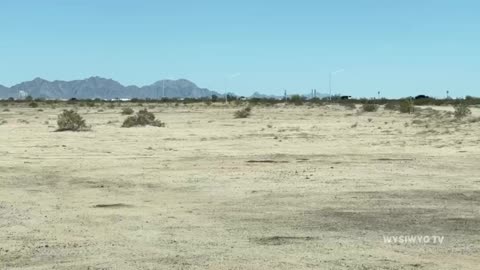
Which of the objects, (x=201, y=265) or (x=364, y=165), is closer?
(x=201, y=265)

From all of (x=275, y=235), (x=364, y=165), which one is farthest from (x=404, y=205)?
(x=364, y=165)

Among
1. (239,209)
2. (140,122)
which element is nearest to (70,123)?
(140,122)

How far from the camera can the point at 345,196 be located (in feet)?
44.9

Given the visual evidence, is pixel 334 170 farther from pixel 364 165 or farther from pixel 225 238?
pixel 225 238

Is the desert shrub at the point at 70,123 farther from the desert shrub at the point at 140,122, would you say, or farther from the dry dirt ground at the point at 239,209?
the dry dirt ground at the point at 239,209

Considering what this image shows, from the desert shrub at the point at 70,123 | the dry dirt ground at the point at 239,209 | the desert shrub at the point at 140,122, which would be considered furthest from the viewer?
the desert shrub at the point at 140,122

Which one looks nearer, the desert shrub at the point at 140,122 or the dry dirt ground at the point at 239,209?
the dry dirt ground at the point at 239,209

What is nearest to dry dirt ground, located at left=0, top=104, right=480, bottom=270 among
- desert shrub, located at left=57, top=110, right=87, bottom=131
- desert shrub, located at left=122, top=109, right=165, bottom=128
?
desert shrub, located at left=57, top=110, right=87, bottom=131

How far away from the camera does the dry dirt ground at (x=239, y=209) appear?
8.66m

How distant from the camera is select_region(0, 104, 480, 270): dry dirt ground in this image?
→ 341 inches

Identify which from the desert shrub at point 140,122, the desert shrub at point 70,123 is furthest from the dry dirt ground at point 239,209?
the desert shrub at point 140,122

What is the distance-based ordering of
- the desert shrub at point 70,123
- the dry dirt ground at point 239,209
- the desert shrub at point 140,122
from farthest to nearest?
the desert shrub at point 140,122 → the desert shrub at point 70,123 → the dry dirt ground at point 239,209

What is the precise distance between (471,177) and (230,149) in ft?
37.6

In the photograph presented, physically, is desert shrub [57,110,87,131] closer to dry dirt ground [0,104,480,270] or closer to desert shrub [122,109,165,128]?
desert shrub [122,109,165,128]
